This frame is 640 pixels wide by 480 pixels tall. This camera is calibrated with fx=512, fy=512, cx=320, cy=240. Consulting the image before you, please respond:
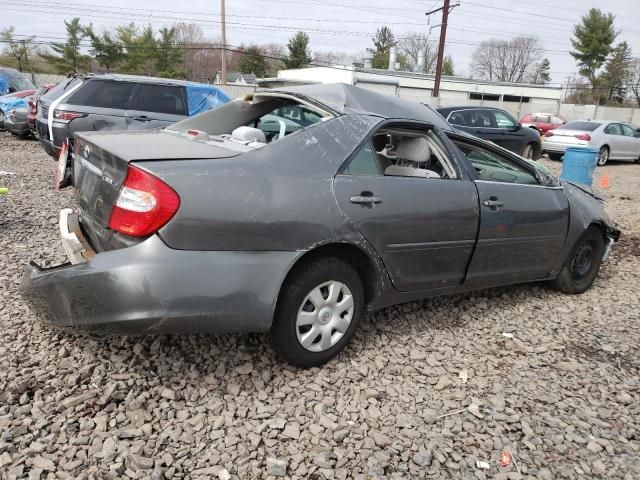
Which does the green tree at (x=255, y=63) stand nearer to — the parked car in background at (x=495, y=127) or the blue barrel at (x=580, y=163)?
the parked car in background at (x=495, y=127)

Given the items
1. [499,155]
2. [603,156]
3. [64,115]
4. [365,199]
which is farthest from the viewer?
[603,156]

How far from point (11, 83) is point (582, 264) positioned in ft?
54.1

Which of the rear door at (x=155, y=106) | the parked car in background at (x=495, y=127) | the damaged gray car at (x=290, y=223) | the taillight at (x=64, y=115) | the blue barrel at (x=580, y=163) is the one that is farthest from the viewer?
the parked car in background at (x=495, y=127)

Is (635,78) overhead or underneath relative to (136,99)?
overhead

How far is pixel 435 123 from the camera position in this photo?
11.5 ft

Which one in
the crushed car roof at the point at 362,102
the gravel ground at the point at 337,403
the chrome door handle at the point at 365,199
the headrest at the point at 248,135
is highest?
the crushed car roof at the point at 362,102

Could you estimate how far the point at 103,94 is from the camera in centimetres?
757

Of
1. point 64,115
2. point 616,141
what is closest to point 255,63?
point 616,141

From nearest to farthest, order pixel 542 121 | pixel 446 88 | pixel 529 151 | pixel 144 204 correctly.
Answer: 1. pixel 144 204
2. pixel 529 151
3. pixel 542 121
4. pixel 446 88

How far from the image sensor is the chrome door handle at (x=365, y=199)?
2.80 meters

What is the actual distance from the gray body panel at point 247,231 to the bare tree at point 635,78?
6476 cm

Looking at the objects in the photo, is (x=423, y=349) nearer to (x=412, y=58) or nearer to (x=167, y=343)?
(x=167, y=343)

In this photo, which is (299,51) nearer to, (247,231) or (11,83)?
(11,83)

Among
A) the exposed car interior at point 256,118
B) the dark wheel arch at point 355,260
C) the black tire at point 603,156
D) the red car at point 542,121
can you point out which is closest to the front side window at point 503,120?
the black tire at point 603,156
